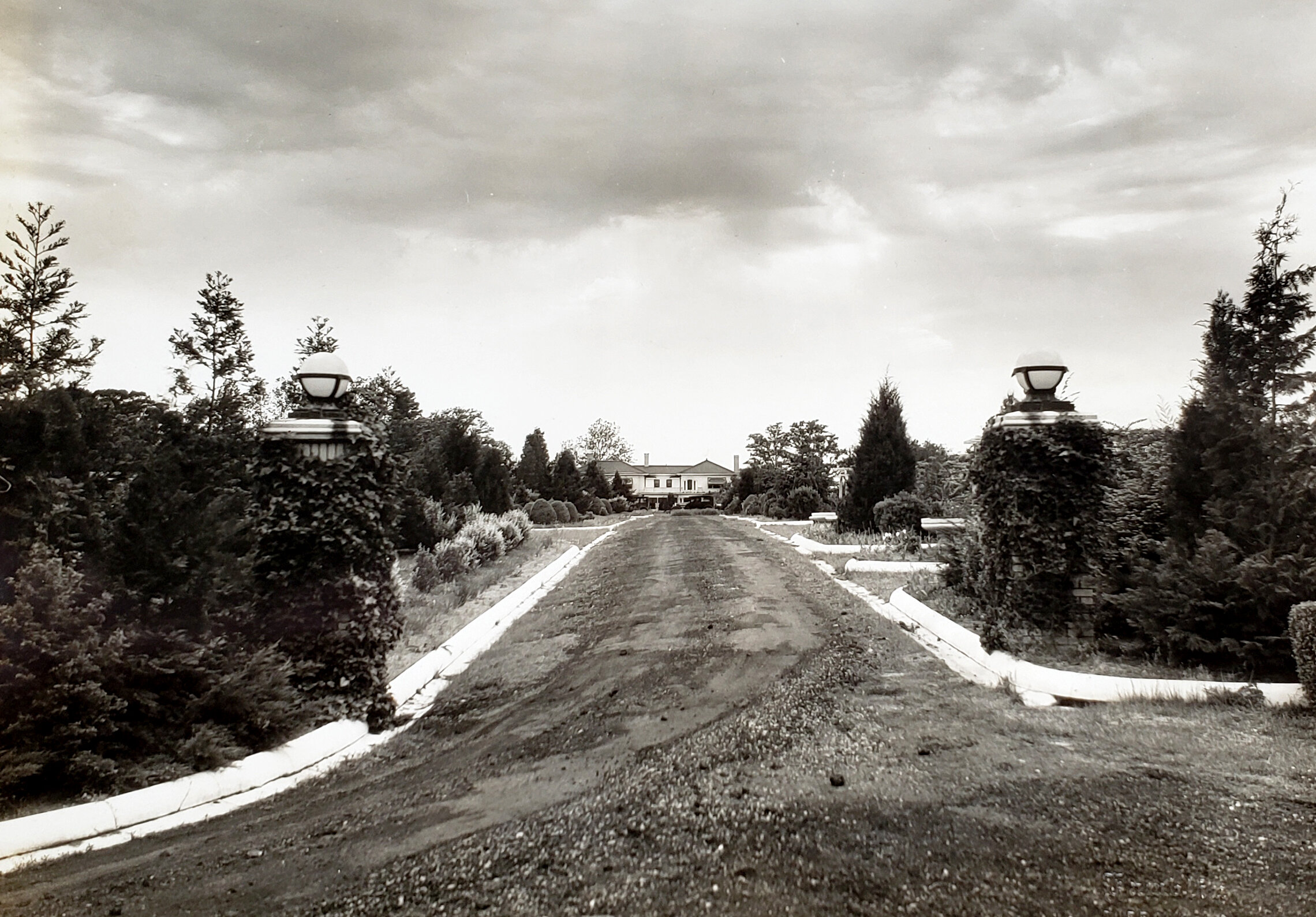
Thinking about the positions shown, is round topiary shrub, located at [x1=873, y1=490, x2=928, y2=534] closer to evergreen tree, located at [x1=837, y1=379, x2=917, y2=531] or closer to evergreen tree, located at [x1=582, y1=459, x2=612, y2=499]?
evergreen tree, located at [x1=837, y1=379, x2=917, y2=531]

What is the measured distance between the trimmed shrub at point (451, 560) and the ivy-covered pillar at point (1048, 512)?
886cm

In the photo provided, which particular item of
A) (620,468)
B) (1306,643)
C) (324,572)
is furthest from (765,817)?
(620,468)

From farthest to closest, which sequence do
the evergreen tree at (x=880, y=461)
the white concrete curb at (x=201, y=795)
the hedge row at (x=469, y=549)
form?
the evergreen tree at (x=880, y=461), the hedge row at (x=469, y=549), the white concrete curb at (x=201, y=795)

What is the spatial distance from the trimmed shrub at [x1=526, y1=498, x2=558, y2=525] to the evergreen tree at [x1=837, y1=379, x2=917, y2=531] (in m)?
15.5

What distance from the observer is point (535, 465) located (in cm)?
3900

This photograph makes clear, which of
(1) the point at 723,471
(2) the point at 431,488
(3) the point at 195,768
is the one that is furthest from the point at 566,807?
(1) the point at 723,471

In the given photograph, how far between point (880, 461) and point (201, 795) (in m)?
18.0

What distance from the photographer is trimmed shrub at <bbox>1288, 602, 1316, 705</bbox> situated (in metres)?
5.14

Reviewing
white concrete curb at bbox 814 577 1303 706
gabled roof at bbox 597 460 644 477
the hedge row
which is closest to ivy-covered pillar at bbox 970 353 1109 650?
white concrete curb at bbox 814 577 1303 706

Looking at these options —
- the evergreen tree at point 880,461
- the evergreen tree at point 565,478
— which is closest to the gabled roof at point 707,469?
the evergreen tree at point 565,478

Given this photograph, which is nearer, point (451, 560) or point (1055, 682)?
point (1055, 682)

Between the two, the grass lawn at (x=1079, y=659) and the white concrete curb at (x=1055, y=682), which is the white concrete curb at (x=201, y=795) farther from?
the grass lawn at (x=1079, y=659)

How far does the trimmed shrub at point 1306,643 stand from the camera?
514 centimetres

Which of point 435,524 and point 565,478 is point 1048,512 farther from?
point 565,478
